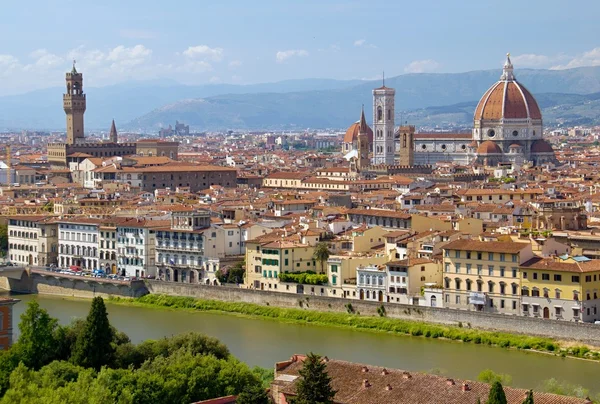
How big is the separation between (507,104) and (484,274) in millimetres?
52419

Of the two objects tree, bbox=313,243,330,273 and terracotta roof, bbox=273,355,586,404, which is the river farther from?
terracotta roof, bbox=273,355,586,404

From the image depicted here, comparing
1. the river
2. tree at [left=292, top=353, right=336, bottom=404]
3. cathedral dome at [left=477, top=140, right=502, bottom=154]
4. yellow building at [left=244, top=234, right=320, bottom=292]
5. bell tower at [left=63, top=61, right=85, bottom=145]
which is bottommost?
the river

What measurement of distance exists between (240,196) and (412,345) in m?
25.3

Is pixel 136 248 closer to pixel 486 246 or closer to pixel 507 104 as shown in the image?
pixel 486 246

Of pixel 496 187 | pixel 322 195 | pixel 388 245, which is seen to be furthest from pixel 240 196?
pixel 388 245

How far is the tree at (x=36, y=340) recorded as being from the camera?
19.7 m

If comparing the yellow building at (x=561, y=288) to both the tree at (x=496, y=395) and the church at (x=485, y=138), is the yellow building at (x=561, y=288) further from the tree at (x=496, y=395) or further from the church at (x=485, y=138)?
the church at (x=485, y=138)

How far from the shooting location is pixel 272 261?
31.5 m

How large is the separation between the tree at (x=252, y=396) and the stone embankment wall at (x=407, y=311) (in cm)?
945

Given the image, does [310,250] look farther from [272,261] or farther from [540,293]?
[540,293]

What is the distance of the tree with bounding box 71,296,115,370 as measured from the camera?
19.8 m

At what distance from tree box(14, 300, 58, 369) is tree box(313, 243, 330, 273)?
37.8ft

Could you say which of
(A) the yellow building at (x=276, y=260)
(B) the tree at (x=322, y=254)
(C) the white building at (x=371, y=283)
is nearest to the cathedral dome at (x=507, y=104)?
(A) the yellow building at (x=276, y=260)

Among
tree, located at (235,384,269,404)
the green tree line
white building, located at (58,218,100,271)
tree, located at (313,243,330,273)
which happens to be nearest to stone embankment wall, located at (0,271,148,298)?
white building, located at (58,218,100,271)
